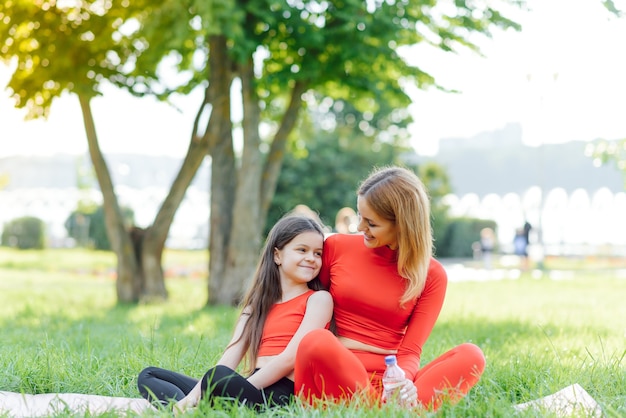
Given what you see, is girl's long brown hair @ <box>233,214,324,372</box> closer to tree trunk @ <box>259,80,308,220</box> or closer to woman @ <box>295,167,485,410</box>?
woman @ <box>295,167,485,410</box>

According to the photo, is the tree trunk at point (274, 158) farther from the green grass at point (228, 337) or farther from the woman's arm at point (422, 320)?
the woman's arm at point (422, 320)

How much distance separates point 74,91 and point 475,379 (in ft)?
32.6

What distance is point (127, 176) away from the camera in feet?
158

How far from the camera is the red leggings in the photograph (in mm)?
3922

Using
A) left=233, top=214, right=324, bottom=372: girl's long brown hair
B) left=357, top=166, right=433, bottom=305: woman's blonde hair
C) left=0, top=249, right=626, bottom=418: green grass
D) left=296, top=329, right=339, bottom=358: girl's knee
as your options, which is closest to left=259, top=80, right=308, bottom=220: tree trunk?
left=0, top=249, right=626, bottom=418: green grass

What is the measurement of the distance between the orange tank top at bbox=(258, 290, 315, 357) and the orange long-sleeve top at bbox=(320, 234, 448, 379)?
0.20 meters

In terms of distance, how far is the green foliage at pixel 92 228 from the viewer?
33156mm

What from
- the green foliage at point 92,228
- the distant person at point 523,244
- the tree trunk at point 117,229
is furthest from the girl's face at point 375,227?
the green foliage at point 92,228

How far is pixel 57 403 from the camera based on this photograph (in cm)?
412

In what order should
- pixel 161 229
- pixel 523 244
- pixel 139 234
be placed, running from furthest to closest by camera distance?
pixel 523 244 < pixel 139 234 < pixel 161 229

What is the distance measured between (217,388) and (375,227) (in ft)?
3.86

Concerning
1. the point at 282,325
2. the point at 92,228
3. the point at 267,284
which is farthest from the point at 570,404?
the point at 92,228

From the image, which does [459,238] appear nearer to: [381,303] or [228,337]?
[228,337]

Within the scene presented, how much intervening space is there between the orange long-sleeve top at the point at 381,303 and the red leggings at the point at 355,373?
4.8 inches
